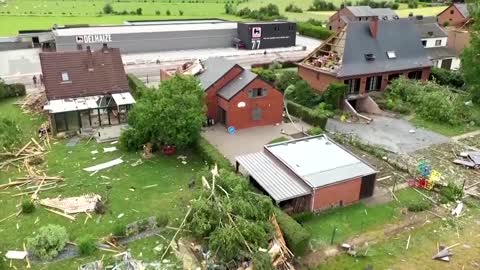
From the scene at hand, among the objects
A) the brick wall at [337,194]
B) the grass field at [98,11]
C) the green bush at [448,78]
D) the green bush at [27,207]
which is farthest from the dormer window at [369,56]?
the grass field at [98,11]

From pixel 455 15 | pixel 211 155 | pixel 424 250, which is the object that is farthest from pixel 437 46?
pixel 424 250

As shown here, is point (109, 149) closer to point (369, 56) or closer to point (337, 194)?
point (337, 194)

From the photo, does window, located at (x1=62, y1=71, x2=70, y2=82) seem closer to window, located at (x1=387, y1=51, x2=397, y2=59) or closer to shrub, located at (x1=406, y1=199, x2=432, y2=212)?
shrub, located at (x1=406, y1=199, x2=432, y2=212)

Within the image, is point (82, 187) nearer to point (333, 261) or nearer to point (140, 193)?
point (140, 193)

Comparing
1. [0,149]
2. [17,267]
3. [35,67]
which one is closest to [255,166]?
[17,267]

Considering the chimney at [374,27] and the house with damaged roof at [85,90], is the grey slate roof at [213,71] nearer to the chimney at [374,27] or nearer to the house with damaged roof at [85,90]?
the house with damaged roof at [85,90]
